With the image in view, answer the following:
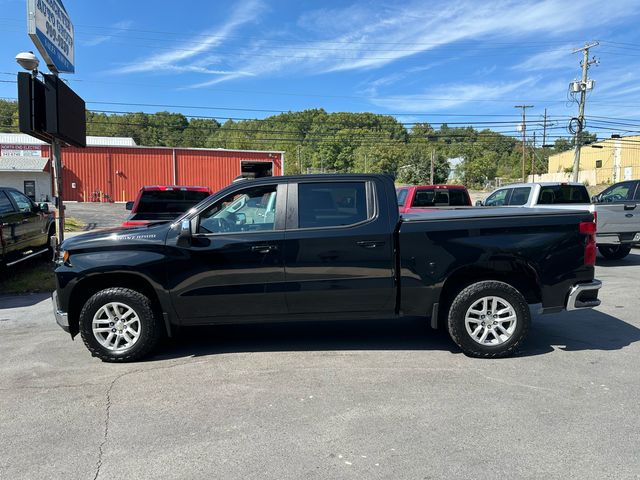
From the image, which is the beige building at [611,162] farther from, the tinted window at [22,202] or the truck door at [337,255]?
the truck door at [337,255]

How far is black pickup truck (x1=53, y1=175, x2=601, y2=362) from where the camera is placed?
190 inches

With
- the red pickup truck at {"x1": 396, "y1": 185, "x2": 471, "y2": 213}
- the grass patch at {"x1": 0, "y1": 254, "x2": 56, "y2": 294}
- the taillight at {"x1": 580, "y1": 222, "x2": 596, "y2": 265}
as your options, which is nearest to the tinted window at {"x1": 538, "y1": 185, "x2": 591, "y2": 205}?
the red pickup truck at {"x1": 396, "y1": 185, "x2": 471, "y2": 213}

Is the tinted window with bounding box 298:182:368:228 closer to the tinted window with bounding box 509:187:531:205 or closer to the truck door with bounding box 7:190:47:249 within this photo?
the truck door with bounding box 7:190:47:249

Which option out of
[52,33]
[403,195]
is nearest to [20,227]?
[52,33]

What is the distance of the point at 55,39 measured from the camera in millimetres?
10445

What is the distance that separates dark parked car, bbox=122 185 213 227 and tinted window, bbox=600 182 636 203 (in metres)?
10.3

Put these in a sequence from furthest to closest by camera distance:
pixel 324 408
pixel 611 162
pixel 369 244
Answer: pixel 611 162 < pixel 369 244 < pixel 324 408

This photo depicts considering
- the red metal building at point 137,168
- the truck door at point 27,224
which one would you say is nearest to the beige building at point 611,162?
the red metal building at point 137,168

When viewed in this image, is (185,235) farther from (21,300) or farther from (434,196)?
(434,196)

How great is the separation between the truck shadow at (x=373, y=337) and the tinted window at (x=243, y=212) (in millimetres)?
1413

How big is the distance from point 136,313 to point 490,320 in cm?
365

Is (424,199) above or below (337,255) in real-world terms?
above

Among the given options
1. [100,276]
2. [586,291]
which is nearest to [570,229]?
[586,291]

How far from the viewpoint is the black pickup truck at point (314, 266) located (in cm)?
483
